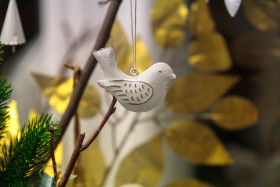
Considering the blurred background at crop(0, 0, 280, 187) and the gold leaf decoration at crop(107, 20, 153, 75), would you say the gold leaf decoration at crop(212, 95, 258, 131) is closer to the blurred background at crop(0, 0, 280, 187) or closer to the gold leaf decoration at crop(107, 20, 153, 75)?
the blurred background at crop(0, 0, 280, 187)

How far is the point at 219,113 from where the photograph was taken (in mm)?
739

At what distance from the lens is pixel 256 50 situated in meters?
0.75

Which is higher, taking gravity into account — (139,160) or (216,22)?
(216,22)

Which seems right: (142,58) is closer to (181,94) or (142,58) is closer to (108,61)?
(181,94)

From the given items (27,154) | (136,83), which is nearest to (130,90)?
(136,83)

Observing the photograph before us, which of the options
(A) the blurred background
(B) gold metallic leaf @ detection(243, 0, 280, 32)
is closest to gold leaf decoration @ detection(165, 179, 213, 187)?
(A) the blurred background

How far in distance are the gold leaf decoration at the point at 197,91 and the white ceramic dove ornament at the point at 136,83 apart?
0.38 meters

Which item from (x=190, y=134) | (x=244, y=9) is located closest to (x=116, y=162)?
(x=190, y=134)

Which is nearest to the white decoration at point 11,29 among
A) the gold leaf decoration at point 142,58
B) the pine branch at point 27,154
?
the pine branch at point 27,154

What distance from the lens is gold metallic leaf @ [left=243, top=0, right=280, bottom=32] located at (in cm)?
73

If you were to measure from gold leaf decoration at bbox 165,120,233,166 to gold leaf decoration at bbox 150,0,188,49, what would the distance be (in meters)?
0.18

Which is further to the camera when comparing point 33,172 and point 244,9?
point 244,9

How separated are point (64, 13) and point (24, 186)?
39 cm

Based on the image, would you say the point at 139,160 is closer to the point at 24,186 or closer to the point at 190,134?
the point at 190,134
